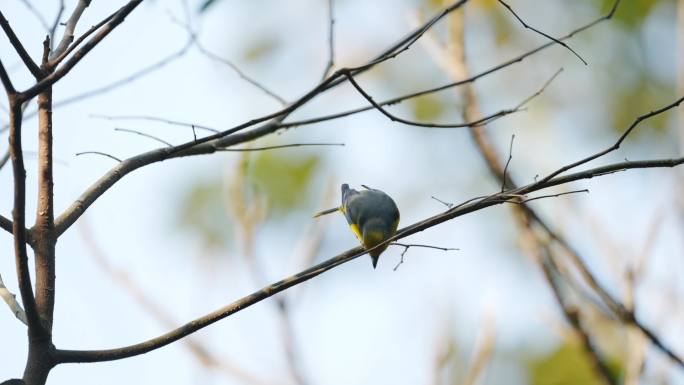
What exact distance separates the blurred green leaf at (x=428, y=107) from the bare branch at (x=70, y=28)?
8931 millimetres

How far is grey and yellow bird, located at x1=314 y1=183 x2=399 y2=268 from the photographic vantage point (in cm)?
370

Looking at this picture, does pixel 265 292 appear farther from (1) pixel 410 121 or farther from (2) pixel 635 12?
(2) pixel 635 12

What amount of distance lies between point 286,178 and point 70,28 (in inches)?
338

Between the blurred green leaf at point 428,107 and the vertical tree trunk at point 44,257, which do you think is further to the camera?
the blurred green leaf at point 428,107

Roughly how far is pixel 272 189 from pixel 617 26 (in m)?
5.87

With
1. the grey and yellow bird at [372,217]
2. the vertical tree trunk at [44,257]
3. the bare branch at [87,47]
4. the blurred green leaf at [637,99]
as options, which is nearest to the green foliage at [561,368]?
the blurred green leaf at [637,99]

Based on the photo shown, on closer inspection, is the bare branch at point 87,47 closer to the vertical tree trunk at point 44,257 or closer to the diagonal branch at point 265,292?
the vertical tree trunk at point 44,257

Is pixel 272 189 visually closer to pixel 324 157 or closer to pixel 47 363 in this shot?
pixel 324 157

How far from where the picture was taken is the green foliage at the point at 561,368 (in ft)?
32.1

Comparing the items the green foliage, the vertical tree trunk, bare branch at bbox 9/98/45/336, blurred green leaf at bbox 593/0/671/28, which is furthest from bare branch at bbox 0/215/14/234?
blurred green leaf at bbox 593/0/671/28

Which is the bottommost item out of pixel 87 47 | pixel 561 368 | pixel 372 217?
pixel 561 368

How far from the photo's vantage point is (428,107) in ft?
37.7

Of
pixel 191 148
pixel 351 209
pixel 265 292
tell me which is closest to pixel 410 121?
pixel 191 148

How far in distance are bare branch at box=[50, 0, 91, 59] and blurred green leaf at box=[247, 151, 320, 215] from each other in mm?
8137
